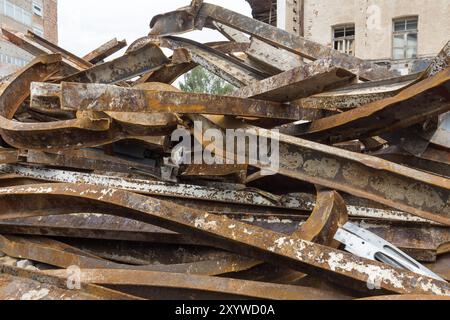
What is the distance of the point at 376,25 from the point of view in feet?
42.1

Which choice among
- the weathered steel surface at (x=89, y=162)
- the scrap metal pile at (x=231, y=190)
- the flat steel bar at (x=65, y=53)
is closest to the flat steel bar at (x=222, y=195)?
the scrap metal pile at (x=231, y=190)

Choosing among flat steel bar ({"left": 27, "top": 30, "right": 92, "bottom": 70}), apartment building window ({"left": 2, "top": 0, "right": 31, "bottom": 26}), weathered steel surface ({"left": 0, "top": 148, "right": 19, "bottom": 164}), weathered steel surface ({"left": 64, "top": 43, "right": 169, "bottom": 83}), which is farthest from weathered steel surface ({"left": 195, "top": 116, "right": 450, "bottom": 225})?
apartment building window ({"left": 2, "top": 0, "right": 31, "bottom": 26})

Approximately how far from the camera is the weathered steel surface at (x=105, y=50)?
3748 mm

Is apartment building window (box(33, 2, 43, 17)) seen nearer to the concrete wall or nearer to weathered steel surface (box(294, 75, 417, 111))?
the concrete wall

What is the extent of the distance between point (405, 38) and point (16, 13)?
19.0m

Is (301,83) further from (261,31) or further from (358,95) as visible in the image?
(261,31)

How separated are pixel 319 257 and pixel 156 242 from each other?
0.81 meters

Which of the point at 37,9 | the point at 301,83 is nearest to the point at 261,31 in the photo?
the point at 301,83

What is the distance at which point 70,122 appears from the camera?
1.87m

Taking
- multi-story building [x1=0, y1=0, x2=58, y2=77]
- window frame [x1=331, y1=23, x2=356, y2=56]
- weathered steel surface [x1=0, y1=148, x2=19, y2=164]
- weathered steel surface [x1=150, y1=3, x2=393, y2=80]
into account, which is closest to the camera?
weathered steel surface [x1=0, y1=148, x2=19, y2=164]

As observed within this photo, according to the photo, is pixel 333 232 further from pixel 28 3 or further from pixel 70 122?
pixel 28 3

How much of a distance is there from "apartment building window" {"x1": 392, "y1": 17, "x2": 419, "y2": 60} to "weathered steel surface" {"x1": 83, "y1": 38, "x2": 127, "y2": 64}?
11.2 m

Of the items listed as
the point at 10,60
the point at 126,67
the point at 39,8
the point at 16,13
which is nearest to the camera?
the point at 126,67

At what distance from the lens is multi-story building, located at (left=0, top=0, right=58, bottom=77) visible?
19.4 meters
